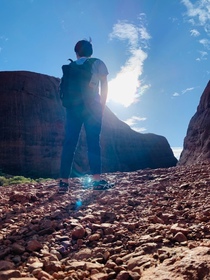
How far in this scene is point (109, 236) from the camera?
242cm

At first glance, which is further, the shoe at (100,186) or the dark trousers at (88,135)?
the dark trousers at (88,135)

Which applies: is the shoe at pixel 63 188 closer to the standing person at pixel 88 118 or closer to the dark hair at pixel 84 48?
the standing person at pixel 88 118

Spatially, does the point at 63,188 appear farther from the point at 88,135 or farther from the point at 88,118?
the point at 88,118

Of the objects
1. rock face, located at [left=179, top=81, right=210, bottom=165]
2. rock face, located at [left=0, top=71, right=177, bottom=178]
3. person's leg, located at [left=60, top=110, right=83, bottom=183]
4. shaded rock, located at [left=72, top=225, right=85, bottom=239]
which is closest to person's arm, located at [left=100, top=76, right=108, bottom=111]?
person's leg, located at [left=60, top=110, right=83, bottom=183]

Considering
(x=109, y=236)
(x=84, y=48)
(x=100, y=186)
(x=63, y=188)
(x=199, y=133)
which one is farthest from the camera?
(x=199, y=133)

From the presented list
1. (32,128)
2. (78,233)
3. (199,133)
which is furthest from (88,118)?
(32,128)

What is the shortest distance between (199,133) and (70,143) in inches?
979

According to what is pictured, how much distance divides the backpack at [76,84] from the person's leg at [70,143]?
7.9 inches

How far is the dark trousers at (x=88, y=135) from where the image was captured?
4785 millimetres

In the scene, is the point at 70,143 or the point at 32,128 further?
the point at 32,128

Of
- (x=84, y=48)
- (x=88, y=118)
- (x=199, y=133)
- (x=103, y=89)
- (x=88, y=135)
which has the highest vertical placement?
(x=199, y=133)

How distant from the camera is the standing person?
15.6ft

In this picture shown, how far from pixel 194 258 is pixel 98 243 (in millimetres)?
873

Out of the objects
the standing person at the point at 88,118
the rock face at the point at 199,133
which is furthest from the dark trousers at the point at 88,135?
the rock face at the point at 199,133
